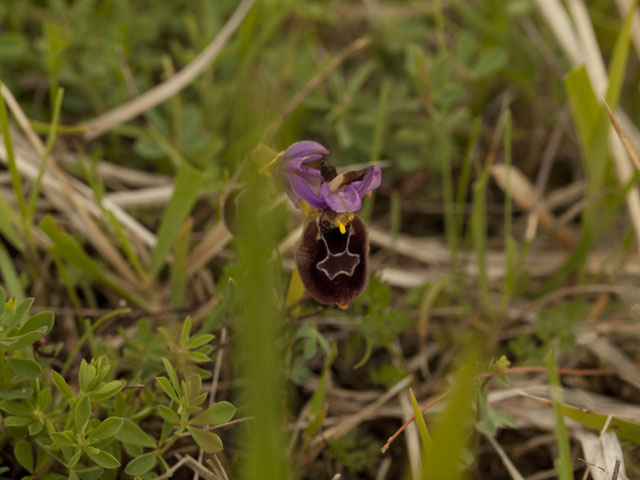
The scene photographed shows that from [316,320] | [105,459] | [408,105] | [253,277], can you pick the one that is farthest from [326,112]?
[253,277]

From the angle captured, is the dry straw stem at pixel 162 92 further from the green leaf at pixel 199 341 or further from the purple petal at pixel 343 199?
the green leaf at pixel 199 341

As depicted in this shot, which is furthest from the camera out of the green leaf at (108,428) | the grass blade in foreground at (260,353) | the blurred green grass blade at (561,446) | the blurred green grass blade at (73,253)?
the blurred green grass blade at (73,253)

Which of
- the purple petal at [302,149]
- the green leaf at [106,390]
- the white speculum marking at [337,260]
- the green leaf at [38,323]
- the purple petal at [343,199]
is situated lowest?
the green leaf at [106,390]

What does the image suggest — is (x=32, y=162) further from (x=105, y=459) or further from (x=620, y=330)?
(x=620, y=330)

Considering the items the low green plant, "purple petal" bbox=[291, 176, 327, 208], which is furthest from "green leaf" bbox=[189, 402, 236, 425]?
"purple petal" bbox=[291, 176, 327, 208]

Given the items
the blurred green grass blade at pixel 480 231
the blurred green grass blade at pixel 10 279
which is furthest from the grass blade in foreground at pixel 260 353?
the blurred green grass blade at pixel 480 231

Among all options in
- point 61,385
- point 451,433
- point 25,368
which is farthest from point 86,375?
point 451,433

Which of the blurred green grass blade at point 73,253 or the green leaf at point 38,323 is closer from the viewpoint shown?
the green leaf at point 38,323
